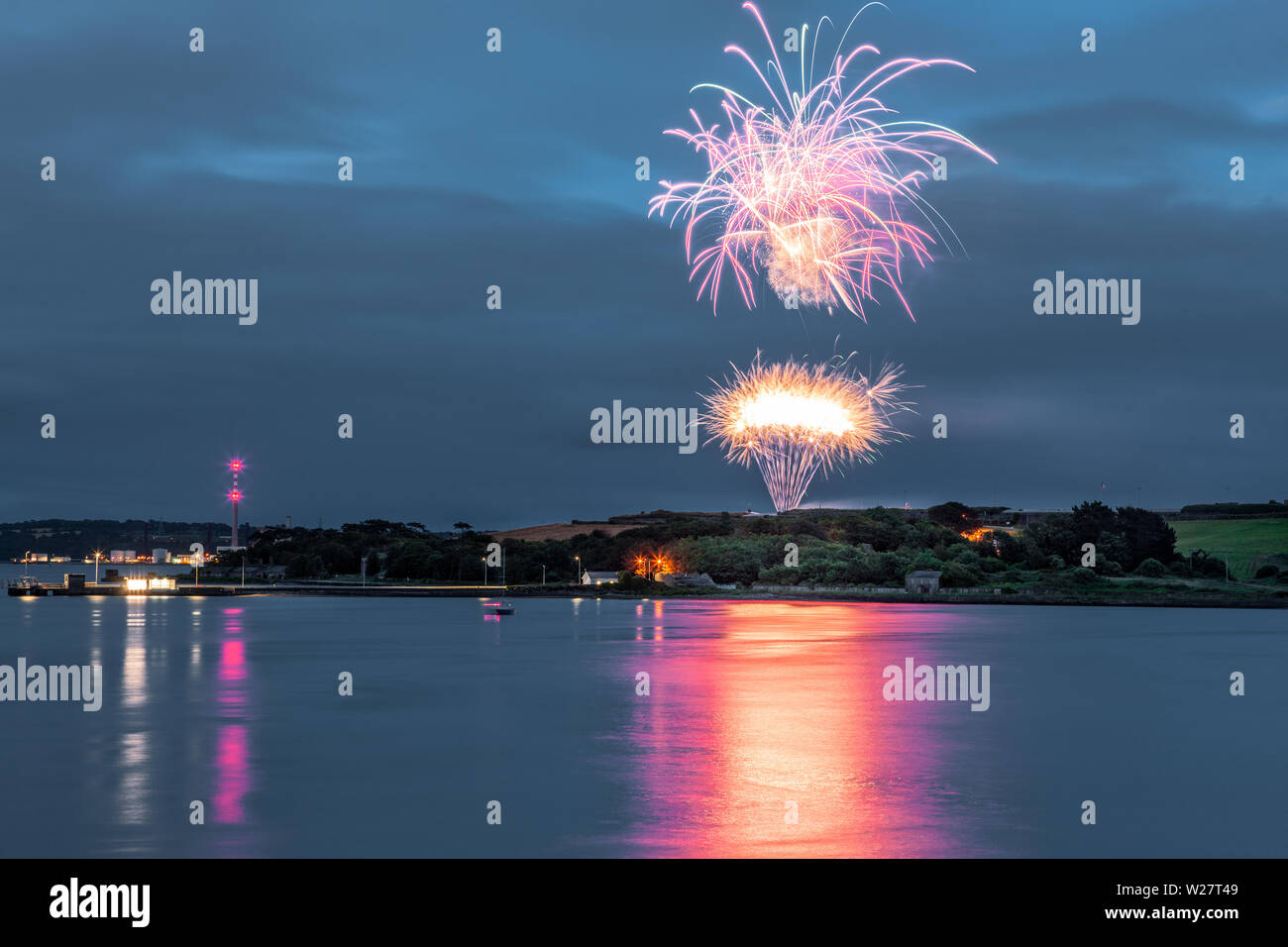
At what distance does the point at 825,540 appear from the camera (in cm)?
19725

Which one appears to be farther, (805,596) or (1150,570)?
(1150,570)

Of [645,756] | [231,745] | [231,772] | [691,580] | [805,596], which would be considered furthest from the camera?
[691,580]

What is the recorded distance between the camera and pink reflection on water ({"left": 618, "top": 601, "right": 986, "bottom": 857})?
21500 mm

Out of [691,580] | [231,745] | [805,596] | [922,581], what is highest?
[231,745]

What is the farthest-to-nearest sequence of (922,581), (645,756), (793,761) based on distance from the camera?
(922,581), (645,756), (793,761)

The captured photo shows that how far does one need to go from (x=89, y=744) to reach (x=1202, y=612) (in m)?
134

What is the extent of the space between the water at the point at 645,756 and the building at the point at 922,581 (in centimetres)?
8956

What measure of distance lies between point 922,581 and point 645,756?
13767cm

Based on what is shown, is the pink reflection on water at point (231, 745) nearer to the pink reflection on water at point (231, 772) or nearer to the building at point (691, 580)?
the pink reflection on water at point (231, 772)

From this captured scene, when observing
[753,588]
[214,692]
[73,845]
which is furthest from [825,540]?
[73,845]

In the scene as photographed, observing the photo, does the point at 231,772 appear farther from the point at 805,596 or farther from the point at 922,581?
the point at 922,581

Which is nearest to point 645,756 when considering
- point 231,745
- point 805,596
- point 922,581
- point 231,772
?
point 231,772

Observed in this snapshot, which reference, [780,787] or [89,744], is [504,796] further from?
[89,744]

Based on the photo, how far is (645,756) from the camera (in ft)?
103
